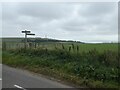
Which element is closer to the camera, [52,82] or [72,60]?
[52,82]

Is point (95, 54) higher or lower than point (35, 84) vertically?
higher

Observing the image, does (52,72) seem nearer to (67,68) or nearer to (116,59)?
(67,68)

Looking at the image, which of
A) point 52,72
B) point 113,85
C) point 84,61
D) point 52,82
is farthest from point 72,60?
point 113,85

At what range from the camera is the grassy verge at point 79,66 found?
14.3 meters

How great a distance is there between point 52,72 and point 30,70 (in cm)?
252

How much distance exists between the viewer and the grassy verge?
47.0 ft

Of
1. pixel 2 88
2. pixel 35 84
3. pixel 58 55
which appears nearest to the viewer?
pixel 2 88

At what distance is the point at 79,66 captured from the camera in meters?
17.0

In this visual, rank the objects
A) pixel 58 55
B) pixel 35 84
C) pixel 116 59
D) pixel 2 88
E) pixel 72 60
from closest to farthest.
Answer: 1. pixel 2 88
2. pixel 35 84
3. pixel 116 59
4. pixel 72 60
5. pixel 58 55

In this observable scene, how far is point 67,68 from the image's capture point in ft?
57.7

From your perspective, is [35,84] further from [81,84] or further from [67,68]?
[67,68]

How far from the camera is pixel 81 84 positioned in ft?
45.8

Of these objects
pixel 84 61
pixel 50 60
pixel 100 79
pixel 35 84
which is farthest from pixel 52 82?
pixel 50 60

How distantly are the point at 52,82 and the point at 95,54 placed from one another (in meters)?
5.34
